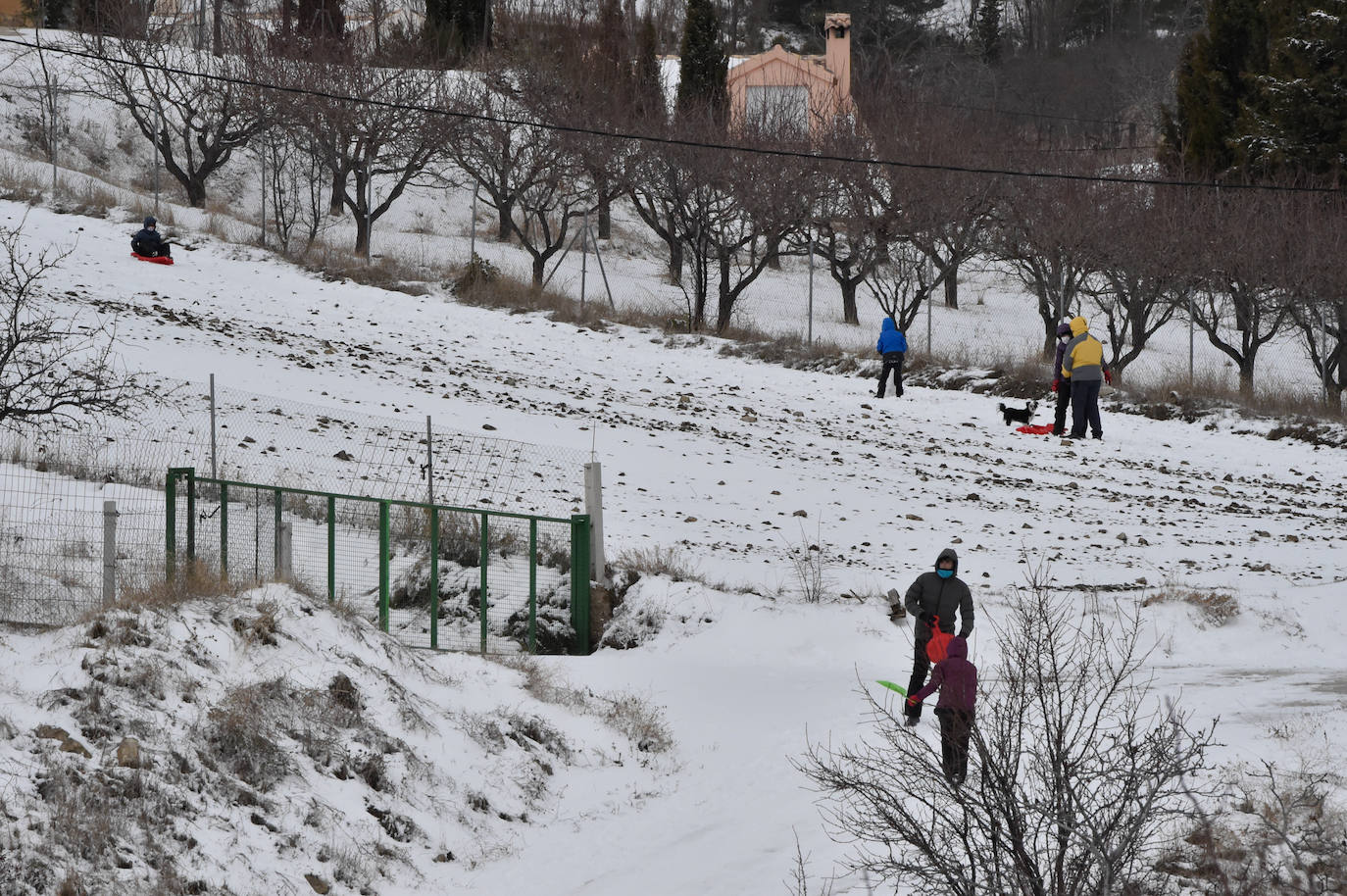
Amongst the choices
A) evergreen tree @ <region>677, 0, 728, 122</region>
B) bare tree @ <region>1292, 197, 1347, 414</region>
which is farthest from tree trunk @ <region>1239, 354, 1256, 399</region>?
evergreen tree @ <region>677, 0, 728, 122</region>

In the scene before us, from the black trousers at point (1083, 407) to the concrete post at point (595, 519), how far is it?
11191mm

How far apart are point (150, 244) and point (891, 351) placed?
55.1 ft

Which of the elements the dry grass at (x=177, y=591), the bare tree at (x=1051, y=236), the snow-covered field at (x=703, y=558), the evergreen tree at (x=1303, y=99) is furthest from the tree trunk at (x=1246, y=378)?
the dry grass at (x=177, y=591)

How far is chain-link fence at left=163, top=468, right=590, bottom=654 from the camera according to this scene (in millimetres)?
12109

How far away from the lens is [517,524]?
1368 cm

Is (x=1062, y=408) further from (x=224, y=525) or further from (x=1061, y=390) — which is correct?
(x=224, y=525)

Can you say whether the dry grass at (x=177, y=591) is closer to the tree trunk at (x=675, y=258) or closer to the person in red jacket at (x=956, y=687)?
the person in red jacket at (x=956, y=687)

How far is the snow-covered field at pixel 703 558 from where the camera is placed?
8.51 metres

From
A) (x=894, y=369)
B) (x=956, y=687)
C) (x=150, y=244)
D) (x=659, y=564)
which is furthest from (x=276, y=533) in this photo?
(x=150, y=244)

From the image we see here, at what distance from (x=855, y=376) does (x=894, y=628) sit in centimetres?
1477

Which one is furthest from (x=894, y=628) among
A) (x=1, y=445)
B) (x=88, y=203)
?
(x=88, y=203)

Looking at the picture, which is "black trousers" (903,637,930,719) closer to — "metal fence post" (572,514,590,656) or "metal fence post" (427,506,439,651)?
"metal fence post" (572,514,590,656)

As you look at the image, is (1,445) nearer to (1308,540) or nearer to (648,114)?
(1308,540)

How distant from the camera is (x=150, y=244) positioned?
2886 centimetres
